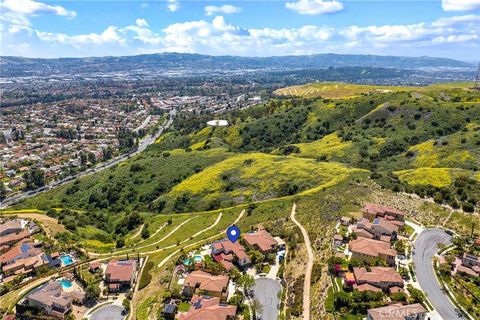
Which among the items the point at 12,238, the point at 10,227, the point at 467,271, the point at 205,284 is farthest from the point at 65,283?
the point at 467,271

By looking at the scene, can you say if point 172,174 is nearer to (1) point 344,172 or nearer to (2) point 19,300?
(1) point 344,172

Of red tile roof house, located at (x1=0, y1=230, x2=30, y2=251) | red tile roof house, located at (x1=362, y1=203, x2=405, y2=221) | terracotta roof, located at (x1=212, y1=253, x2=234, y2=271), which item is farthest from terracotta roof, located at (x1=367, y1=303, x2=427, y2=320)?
red tile roof house, located at (x1=0, y1=230, x2=30, y2=251)

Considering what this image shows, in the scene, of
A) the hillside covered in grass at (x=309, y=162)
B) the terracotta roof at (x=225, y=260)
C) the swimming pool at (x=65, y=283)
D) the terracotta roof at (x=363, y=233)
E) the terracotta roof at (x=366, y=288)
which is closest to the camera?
the terracotta roof at (x=366, y=288)

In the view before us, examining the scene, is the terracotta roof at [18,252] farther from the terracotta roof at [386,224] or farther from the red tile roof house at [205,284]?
the terracotta roof at [386,224]

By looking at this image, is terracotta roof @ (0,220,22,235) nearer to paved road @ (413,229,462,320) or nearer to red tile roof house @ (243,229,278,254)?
red tile roof house @ (243,229,278,254)

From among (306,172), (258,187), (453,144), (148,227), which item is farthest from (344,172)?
(148,227)

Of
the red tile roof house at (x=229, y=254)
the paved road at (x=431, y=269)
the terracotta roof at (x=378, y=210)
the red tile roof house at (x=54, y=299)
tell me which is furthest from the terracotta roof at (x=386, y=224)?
the red tile roof house at (x=54, y=299)

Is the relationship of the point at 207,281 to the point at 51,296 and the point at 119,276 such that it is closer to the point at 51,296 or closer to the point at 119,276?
the point at 119,276
